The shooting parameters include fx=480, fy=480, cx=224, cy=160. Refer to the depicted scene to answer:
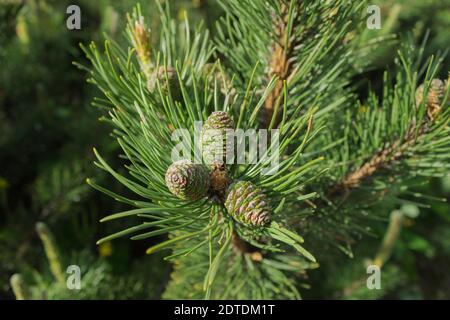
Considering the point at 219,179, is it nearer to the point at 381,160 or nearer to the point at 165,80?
the point at 165,80

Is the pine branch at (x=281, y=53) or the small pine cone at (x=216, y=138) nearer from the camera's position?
the small pine cone at (x=216, y=138)

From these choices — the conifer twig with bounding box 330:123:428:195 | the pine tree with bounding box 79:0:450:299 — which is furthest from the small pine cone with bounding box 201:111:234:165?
the conifer twig with bounding box 330:123:428:195

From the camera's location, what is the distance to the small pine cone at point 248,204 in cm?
36

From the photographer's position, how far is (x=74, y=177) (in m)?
0.91

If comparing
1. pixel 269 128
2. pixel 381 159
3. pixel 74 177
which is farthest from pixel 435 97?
pixel 74 177

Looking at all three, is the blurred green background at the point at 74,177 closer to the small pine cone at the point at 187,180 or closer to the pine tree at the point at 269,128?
the pine tree at the point at 269,128

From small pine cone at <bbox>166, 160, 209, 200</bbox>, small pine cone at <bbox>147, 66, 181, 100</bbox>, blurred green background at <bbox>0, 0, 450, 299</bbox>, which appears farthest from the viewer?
blurred green background at <bbox>0, 0, 450, 299</bbox>

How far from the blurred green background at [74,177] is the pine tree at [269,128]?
0.75ft

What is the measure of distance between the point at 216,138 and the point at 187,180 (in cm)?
5

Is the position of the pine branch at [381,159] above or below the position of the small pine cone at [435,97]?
below

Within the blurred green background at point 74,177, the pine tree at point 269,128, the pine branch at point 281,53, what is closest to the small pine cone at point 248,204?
the pine tree at point 269,128

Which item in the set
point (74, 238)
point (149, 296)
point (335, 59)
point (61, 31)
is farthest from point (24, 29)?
point (335, 59)

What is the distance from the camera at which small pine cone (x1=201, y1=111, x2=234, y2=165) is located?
1.21 ft

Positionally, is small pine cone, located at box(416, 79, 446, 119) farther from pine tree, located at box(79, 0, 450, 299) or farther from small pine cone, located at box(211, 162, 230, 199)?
small pine cone, located at box(211, 162, 230, 199)
